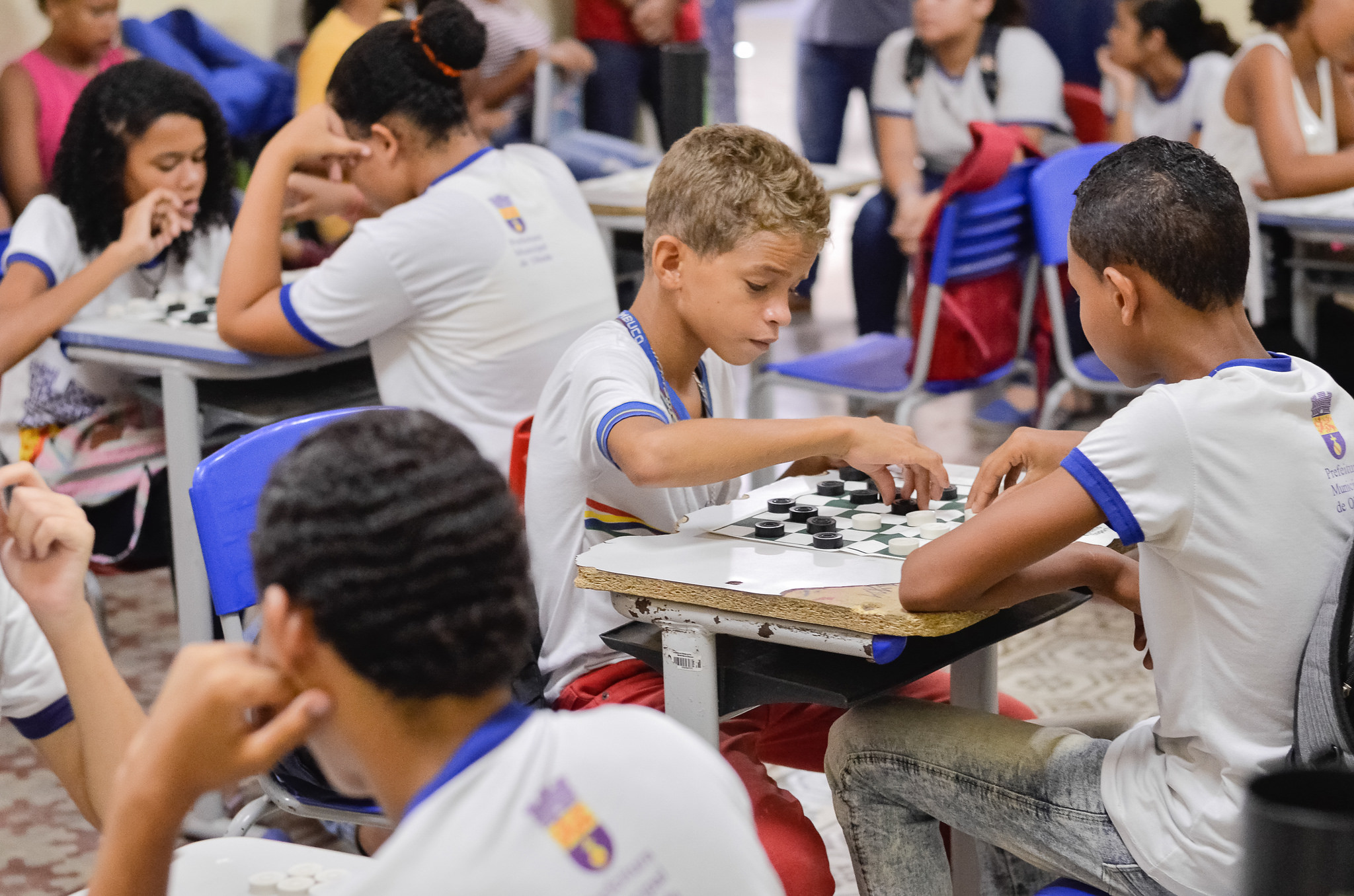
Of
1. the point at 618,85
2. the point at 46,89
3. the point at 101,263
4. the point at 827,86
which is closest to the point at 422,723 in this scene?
the point at 101,263

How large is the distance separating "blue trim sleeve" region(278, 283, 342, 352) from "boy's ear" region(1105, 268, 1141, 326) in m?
1.49

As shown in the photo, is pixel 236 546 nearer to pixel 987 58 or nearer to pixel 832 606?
pixel 832 606

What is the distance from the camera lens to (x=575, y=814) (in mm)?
829

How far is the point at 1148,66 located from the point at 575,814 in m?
4.37

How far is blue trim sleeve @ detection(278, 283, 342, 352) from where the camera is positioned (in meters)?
2.50

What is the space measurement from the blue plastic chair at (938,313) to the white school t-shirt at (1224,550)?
1.72 meters

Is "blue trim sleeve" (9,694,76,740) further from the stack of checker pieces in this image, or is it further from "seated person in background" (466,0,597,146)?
"seated person in background" (466,0,597,146)

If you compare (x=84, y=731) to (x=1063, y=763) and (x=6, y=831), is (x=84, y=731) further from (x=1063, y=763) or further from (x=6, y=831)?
(x=6, y=831)

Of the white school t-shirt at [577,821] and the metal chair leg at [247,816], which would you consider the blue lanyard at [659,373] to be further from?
the white school t-shirt at [577,821]

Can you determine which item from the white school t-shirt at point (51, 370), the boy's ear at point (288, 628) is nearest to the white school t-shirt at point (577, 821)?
the boy's ear at point (288, 628)

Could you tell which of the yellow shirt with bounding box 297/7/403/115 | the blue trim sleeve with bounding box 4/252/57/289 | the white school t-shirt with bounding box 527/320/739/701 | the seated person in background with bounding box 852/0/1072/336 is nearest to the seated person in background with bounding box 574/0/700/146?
the seated person in background with bounding box 852/0/1072/336

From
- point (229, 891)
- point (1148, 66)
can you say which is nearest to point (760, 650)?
point (229, 891)

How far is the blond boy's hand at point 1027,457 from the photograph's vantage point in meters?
1.67

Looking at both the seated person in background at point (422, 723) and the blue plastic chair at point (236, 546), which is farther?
the blue plastic chair at point (236, 546)
